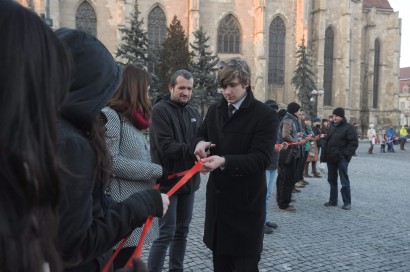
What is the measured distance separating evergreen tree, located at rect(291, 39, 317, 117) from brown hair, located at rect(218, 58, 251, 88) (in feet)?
110

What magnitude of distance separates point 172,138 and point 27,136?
3111mm

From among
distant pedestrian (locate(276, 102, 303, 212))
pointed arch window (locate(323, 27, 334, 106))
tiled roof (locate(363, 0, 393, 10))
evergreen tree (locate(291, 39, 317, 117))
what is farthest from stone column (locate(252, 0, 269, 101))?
distant pedestrian (locate(276, 102, 303, 212))

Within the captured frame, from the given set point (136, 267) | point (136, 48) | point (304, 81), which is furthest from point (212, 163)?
point (304, 81)

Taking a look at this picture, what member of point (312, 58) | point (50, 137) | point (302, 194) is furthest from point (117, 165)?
point (312, 58)

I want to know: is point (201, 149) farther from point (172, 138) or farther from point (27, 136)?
point (27, 136)

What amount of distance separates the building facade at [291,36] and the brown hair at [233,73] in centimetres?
3045

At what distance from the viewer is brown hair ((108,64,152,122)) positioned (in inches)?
121

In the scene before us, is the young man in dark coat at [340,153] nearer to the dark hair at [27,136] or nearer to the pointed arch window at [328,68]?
the dark hair at [27,136]

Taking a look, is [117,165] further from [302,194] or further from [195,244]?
[302,194]

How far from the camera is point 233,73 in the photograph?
3186 mm

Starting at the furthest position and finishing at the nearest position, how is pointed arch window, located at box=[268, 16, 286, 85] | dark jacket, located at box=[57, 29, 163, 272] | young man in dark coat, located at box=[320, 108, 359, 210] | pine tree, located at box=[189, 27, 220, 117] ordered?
pointed arch window, located at box=[268, 16, 286, 85], pine tree, located at box=[189, 27, 220, 117], young man in dark coat, located at box=[320, 108, 359, 210], dark jacket, located at box=[57, 29, 163, 272]

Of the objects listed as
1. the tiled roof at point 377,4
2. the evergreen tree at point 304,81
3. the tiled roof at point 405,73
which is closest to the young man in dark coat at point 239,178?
the evergreen tree at point 304,81

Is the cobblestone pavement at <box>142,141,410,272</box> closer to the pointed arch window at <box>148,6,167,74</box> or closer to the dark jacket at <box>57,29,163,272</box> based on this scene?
the dark jacket at <box>57,29,163,272</box>

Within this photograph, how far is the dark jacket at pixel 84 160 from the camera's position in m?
1.29
